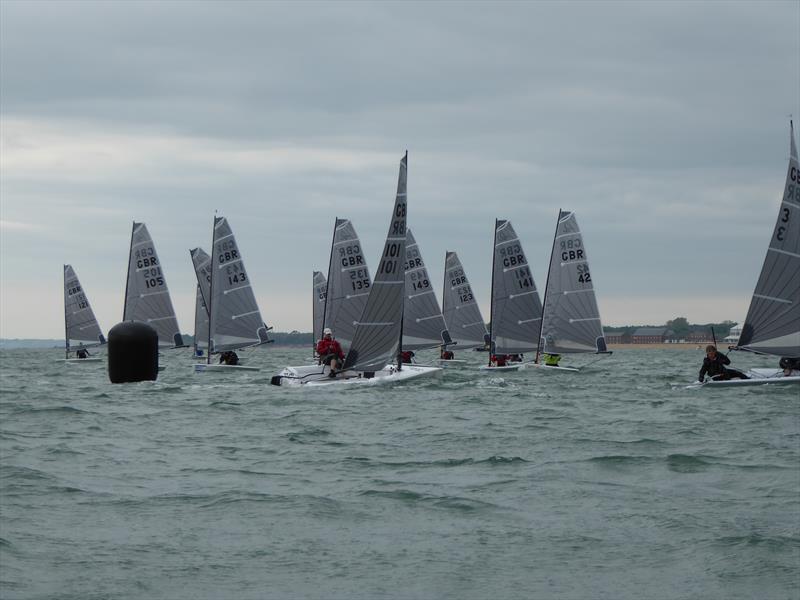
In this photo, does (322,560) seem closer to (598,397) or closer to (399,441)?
(399,441)

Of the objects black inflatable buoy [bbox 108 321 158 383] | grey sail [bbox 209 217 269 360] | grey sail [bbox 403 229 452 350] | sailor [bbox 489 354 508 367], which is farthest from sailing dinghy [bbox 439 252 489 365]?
black inflatable buoy [bbox 108 321 158 383]

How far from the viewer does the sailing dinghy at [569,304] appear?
44.5 metres

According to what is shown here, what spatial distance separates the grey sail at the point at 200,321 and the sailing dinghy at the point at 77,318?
6172 millimetres

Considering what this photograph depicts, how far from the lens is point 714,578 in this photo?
9.14 metres

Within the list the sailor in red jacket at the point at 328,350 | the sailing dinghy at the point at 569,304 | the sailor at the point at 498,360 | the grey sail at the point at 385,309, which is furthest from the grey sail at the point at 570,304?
the sailor in red jacket at the point at 328,350

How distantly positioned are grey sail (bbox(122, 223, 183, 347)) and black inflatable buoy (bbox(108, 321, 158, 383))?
148 feet

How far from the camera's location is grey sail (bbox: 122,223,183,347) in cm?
5441

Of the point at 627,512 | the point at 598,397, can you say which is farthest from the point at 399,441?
the point at 598,397

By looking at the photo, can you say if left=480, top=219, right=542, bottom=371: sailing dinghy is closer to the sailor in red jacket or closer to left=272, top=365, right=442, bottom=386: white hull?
left=272, top=365, right=442, bottom=386: white hull

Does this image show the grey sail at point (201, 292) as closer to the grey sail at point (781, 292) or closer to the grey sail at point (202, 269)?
the grey sail at point (202, 269)

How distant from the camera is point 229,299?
48031 millimetres

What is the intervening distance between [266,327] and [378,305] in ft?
64.1

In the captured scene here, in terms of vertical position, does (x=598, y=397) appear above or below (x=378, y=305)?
below

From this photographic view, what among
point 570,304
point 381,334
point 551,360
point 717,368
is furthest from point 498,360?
point 717,368
